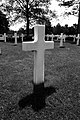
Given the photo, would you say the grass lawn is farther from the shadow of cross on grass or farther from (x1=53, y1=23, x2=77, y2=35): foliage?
(x1=53, y1=23, x2=77, y2=35): foliage

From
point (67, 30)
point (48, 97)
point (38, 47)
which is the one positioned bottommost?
point (48, 97)

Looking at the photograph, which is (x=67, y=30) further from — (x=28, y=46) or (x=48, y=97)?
(x=28, y=46)

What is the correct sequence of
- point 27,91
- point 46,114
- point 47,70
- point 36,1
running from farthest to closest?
point 36,1 → point 47,70 → point 27,91 → point 46,114

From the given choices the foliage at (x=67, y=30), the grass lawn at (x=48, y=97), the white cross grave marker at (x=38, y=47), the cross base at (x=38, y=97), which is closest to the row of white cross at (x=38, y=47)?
the white cross grave marker at (x=38, y=47)

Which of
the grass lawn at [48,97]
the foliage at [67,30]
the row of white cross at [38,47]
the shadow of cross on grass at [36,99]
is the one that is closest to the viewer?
the grass lawn at [48,97]

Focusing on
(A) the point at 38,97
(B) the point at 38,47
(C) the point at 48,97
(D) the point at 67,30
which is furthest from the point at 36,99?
(D) the point at 67,30

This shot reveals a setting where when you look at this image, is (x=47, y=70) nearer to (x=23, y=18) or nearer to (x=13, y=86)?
(x=13, y=86)

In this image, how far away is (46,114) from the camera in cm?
232

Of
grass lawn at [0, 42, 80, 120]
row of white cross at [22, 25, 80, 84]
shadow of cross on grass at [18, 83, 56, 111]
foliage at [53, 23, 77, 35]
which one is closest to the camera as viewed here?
grass lawn at [0, 42, 80, 120]

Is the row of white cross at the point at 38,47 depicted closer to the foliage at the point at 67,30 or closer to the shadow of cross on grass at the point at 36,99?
the shadow of cross on grass at the point at 36,99

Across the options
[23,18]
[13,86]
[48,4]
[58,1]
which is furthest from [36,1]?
[13,86]

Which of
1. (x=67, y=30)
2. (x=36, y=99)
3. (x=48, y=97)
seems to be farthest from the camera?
(x=67, y=30)

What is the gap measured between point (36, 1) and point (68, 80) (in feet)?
64.5

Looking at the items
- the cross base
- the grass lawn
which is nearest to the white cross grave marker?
the cross base
